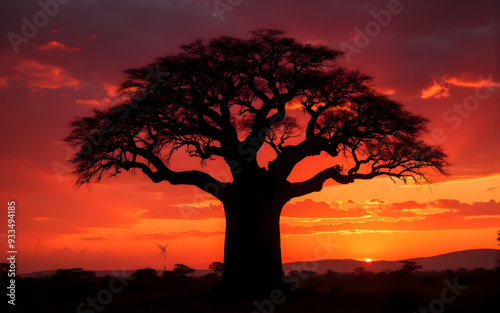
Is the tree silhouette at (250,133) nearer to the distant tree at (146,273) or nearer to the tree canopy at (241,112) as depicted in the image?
the tree canopy at (241,112)

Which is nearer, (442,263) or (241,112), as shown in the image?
(241,112)

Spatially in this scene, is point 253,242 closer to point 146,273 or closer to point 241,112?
point 241,112

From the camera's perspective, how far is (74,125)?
22500 mm

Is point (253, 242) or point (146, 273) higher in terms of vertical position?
point (253, 242)

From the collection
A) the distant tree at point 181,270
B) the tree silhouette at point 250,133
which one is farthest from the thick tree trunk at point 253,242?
the distant tree at point 181,270

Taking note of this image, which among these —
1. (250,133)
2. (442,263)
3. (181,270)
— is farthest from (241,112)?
(442,263)

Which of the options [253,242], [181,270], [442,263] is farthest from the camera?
[442,263]

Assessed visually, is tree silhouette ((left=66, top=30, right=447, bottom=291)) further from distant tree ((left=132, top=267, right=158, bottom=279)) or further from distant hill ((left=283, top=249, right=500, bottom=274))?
distant hill ((left=283, top=249, right=500, bottom=274))

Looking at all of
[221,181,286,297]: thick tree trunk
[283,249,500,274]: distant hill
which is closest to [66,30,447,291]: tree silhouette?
[221,181,286,297]: thick tree trunk

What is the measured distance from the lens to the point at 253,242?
70.8ft

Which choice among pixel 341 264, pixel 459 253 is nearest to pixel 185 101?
pixel 341 264

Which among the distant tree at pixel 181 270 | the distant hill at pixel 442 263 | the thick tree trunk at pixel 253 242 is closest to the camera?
the thick tree trunk at pixel 253 242

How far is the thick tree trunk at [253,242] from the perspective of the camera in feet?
69.8

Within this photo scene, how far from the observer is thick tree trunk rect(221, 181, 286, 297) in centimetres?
2128
